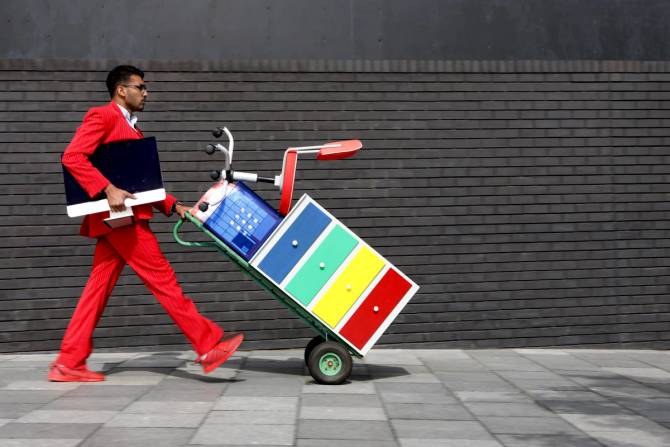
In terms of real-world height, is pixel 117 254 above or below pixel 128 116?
below

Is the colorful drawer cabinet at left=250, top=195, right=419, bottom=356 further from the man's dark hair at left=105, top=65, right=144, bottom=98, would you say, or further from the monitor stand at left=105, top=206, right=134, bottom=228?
the man's dark hair at left=105, top=65, right=144, bottom=98

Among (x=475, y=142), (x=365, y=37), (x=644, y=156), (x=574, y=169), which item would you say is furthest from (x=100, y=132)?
(x=644, y=156)

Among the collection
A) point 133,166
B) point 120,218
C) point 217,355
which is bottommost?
point 217,355

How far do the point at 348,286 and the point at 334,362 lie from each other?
58 cm

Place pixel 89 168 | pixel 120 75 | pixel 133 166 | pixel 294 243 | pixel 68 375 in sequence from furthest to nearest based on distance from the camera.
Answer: pixel 120 75, pixel 68 375, pixel 133 166, pixel 294 243, pixel 89 168

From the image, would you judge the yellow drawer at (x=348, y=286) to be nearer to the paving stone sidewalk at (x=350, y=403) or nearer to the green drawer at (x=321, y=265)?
the green drawer at (x=321, y=265)

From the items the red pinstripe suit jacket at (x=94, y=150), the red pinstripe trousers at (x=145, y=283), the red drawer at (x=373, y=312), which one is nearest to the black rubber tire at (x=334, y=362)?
the red drawer at (x=373, y=312)

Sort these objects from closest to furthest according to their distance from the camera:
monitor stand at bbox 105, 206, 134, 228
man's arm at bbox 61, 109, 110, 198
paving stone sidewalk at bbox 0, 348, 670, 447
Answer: paving stone sidewalk at bbox 0, 348, 670, 447 < man's arm at bbox 61, 109, 110, 198 < monitor stand at bbox 105, 206, 134, 228

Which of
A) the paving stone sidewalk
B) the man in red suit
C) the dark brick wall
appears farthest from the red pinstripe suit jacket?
the dark brick wall

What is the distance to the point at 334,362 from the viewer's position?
7.12m

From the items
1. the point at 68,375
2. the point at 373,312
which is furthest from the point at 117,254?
the point at 373,312

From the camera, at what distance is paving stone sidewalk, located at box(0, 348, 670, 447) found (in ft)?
17.7

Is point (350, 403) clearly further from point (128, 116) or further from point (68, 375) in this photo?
point (128, 116)

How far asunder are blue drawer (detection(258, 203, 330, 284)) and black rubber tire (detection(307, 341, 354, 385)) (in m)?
0.61
